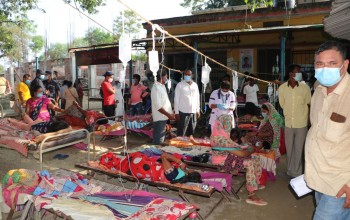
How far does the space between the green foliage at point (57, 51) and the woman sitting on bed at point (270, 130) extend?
45.3 metres

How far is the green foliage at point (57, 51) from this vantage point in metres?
48.3

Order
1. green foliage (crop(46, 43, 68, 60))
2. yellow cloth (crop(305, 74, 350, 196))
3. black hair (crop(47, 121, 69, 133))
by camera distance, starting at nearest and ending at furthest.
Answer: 1. yellow cloth (crop(305, 74, 350, 196))
2. black hair (crop(47, 121, 69, 133))
3. green foliage (crop(46, 43, 68, 60))

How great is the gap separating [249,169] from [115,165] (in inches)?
79.0

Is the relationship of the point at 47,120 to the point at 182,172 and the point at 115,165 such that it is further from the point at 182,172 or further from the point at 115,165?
the point at 182,172

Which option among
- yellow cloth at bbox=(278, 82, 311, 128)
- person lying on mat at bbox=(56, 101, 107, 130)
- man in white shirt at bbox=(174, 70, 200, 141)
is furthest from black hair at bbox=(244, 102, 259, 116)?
person lying on mat at bbox=(56, 101, 107, 130)

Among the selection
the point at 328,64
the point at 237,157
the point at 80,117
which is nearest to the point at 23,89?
the point at 80,117

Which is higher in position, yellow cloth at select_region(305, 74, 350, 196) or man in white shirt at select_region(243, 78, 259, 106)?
man in white shirt at select_region(243, 78, 259, 106)

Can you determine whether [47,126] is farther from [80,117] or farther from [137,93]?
[137,93]

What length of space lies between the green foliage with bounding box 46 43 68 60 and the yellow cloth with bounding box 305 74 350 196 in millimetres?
48232

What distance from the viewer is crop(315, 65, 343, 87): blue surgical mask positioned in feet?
6.90

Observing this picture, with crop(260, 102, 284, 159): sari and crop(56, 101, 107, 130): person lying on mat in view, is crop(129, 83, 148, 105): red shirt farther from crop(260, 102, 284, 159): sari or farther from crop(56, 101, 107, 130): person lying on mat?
crop(260, 102, 284, 159): sari

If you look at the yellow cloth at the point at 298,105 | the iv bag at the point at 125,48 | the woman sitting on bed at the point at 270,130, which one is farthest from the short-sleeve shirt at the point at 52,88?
the yellow cloth at the point at 298,105

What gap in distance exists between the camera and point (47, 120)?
7.20m

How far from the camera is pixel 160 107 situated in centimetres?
588
